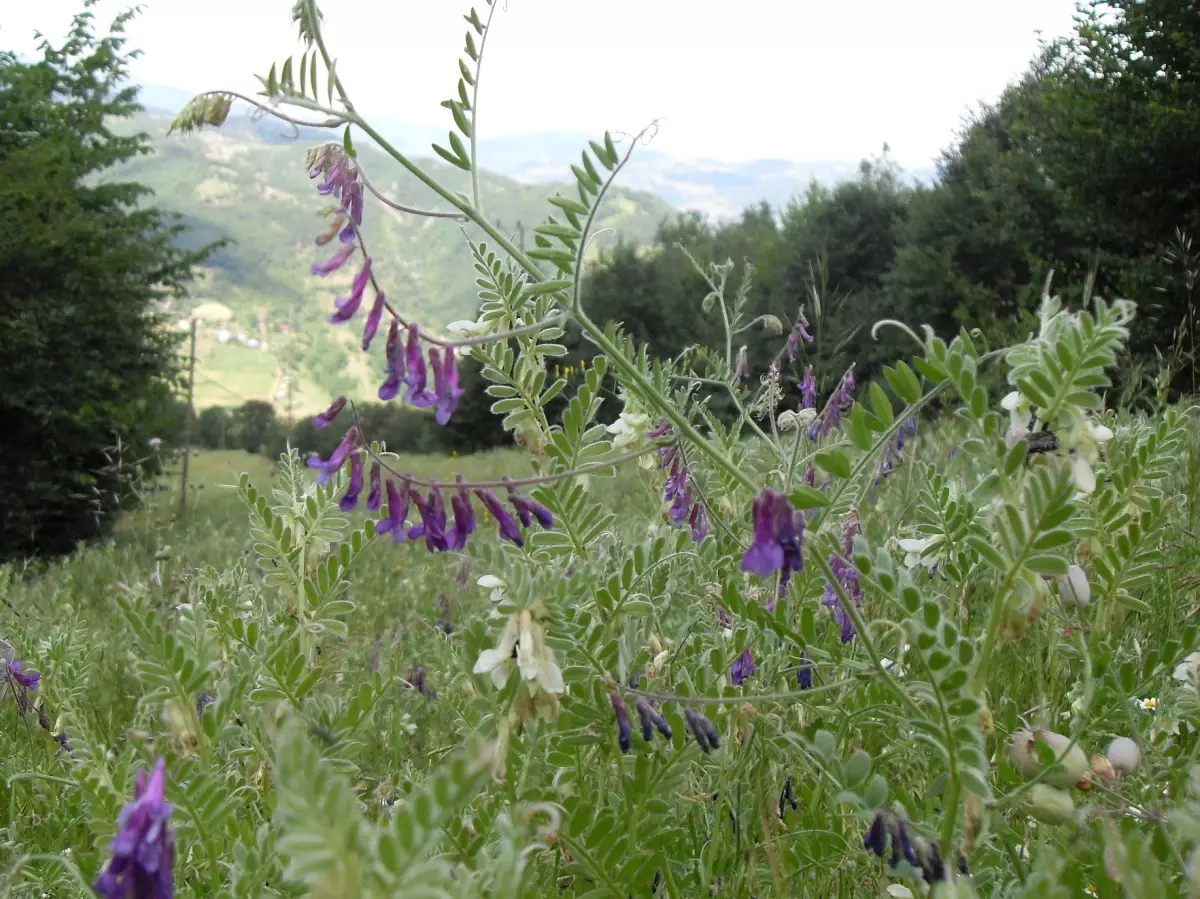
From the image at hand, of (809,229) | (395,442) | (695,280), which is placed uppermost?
(809,229)

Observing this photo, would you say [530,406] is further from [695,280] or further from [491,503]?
[695,280]

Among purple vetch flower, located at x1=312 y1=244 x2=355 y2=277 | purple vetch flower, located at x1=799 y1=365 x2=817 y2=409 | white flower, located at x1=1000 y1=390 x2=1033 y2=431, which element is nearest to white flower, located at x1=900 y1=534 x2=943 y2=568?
white flower, located at x1=1000 y1=390 x2=1033 y2=431

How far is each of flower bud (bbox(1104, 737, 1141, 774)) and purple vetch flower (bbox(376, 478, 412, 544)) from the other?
0.95 metres

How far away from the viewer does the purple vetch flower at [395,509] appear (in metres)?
1.13

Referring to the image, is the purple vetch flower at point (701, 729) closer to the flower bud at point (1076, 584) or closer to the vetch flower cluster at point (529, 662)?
the vetch flower cluster at point (529, 662)

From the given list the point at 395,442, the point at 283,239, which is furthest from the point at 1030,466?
the point at 283,239

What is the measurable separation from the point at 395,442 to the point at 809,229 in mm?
19973

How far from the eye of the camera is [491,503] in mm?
1161

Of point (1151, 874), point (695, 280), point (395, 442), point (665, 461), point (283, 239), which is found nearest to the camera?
point (1151, 874)

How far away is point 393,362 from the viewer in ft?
3.74

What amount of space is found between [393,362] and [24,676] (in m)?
1.63

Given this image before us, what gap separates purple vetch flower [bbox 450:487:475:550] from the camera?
116cm

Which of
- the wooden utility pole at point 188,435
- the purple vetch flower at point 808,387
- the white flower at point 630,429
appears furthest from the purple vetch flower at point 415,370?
the wooden utility pole at point 188,435

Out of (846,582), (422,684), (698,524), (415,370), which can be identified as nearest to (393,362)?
(415,370)
